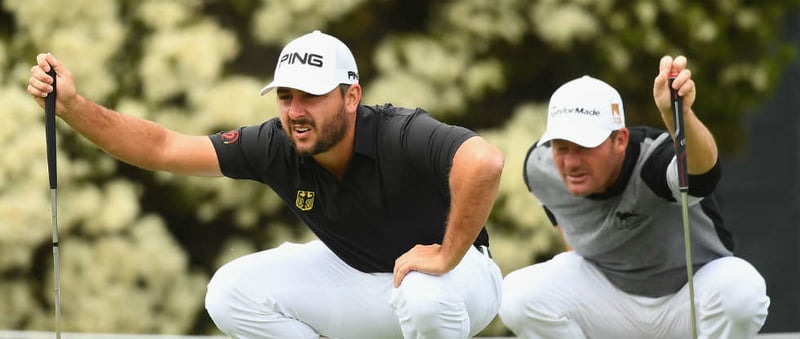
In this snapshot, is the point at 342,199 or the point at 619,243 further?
the point at 619,243

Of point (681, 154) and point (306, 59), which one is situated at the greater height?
point (306, 59)

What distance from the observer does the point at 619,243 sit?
18.9 ft

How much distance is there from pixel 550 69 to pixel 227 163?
344 centimetres

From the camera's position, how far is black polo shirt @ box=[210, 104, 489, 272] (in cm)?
516

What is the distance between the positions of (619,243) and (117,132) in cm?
198

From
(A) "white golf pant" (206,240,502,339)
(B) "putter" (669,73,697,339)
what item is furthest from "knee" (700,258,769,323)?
(A) "white golf pant" (206,240,502,339)

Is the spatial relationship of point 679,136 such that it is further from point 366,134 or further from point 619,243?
point 366,134

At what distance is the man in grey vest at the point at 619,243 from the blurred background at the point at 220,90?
1926 mm

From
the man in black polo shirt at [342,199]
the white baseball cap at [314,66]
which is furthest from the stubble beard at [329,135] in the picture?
the white baseball cap at [314,66]

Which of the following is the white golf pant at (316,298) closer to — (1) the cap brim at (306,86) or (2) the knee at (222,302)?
(2) the knee at (222,302)

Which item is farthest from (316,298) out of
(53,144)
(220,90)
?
(220,90)

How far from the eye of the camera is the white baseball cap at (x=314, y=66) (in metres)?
5.05

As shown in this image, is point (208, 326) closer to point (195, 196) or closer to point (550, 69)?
point (195, 196)

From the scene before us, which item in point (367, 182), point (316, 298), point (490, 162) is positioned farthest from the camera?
point (316, 298)
